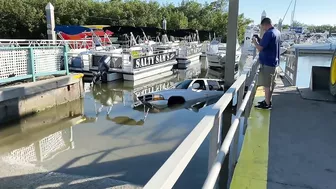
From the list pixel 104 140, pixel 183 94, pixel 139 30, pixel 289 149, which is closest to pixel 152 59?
pixel 139 30

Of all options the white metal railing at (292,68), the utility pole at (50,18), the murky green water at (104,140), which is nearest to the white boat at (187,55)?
the utility pole at (50,18)

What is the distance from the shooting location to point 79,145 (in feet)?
23.4

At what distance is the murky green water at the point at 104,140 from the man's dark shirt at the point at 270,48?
2.40 meters

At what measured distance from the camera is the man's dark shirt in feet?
14.6

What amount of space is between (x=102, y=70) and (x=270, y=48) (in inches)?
521

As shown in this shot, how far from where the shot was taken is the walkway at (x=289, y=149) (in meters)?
2.61

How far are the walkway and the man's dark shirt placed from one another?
2.60 ft

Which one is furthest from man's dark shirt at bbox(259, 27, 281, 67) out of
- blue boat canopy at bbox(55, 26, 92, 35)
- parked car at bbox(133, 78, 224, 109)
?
blue boat canopy at bbox(55, 26, 92, 35)

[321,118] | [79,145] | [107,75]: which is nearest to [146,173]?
[79,145]

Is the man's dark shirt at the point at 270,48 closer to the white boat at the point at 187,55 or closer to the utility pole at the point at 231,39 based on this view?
the utility pole at the point at 231,39

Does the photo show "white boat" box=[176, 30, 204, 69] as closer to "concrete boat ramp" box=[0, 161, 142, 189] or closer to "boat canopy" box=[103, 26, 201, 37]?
"boat canopy" box=[103, 26, 201, 37]

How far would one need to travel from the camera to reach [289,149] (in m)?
Result: 3.26

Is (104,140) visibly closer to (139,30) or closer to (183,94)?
(183,94)

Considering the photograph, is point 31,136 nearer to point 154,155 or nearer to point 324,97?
point 154,155
